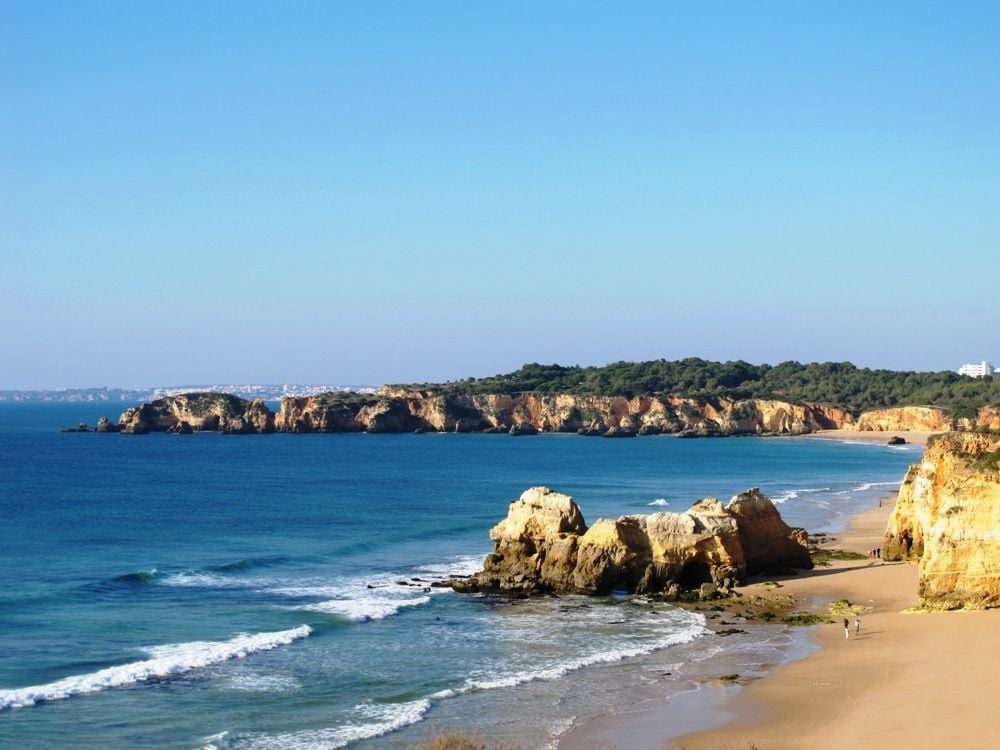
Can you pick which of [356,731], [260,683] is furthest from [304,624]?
[356,731]

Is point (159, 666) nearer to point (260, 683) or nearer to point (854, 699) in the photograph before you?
point (260, 683)

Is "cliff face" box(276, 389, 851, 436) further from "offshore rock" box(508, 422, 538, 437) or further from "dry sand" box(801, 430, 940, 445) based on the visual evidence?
"dry sand" box(801, 430, 940, 445)

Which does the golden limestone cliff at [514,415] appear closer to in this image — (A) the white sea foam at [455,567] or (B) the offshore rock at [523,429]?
(B) the offshore rock at [523,429]

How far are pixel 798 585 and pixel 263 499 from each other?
36366mm

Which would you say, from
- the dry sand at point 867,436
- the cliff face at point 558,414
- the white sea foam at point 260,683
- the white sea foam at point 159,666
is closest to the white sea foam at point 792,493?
the white sea foam at point 159,666

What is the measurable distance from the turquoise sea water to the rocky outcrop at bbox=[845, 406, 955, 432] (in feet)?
219

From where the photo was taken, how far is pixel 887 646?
1139 inches

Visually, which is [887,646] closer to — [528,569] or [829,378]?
[528,569]

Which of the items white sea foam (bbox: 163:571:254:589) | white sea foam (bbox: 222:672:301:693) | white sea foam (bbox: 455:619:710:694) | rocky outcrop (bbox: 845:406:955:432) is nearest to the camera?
white sea foam (bbox: 222:672:301:693)

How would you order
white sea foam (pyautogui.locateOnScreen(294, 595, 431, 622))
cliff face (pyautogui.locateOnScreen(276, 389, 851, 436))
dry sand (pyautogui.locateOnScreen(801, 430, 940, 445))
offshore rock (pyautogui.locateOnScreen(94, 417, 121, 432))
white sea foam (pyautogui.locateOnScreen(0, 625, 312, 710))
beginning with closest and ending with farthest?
white sea foam (pyautogui.locateOnScreen(0, 625, 312, 710)), white sea foam (pyautogui.locateOnScreen(294, 595, 431, 622)), dry sand (pyautogui.locateOnScreen(801, 430, 940, 445)), offshore rock (pyautogui.locateOnScreen(94, 417, 121, 432)), cliff face (pyautogui.locateOnScreen(276, 389, 851, 436))

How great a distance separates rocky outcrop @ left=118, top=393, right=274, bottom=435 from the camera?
139125mm

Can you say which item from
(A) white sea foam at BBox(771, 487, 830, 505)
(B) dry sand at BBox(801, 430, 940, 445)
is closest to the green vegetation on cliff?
(B) dry sand at BBox(801, 430, 940, 445)

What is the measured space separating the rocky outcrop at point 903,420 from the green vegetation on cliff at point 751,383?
348 cm

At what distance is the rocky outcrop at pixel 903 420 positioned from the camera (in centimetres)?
13450
